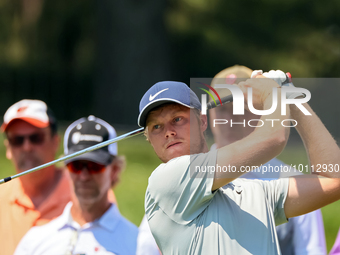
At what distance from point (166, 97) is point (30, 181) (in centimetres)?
205

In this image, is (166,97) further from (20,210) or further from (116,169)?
(20,210)

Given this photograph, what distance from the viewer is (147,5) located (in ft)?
43.0

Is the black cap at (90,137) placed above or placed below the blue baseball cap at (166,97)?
above

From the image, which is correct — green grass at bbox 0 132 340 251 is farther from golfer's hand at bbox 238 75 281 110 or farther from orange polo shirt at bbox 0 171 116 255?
orange polo shirt at bbox 0 171 116 255

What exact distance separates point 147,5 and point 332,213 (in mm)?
7962

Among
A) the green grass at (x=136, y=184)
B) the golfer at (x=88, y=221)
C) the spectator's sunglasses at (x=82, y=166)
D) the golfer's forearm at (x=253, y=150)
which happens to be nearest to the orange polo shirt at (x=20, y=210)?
the golfer at (x=88, y=221)

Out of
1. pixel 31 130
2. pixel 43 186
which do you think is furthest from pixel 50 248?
pixel 31 130

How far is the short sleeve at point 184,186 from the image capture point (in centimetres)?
205

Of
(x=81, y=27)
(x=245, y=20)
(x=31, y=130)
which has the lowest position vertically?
(x=31, y=130)

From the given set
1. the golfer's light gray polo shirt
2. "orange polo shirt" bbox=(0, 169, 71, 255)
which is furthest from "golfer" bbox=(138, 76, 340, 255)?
"orange polo shirt" bbox=(0, 169, 71, 255)

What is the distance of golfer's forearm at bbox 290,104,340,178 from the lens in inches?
83.8

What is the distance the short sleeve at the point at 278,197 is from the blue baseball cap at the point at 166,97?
0.47 m

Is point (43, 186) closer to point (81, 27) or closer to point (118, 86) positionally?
point (118, 86)

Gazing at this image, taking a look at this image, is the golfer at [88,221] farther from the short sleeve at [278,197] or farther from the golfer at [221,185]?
the short sleeve at [278,197]
